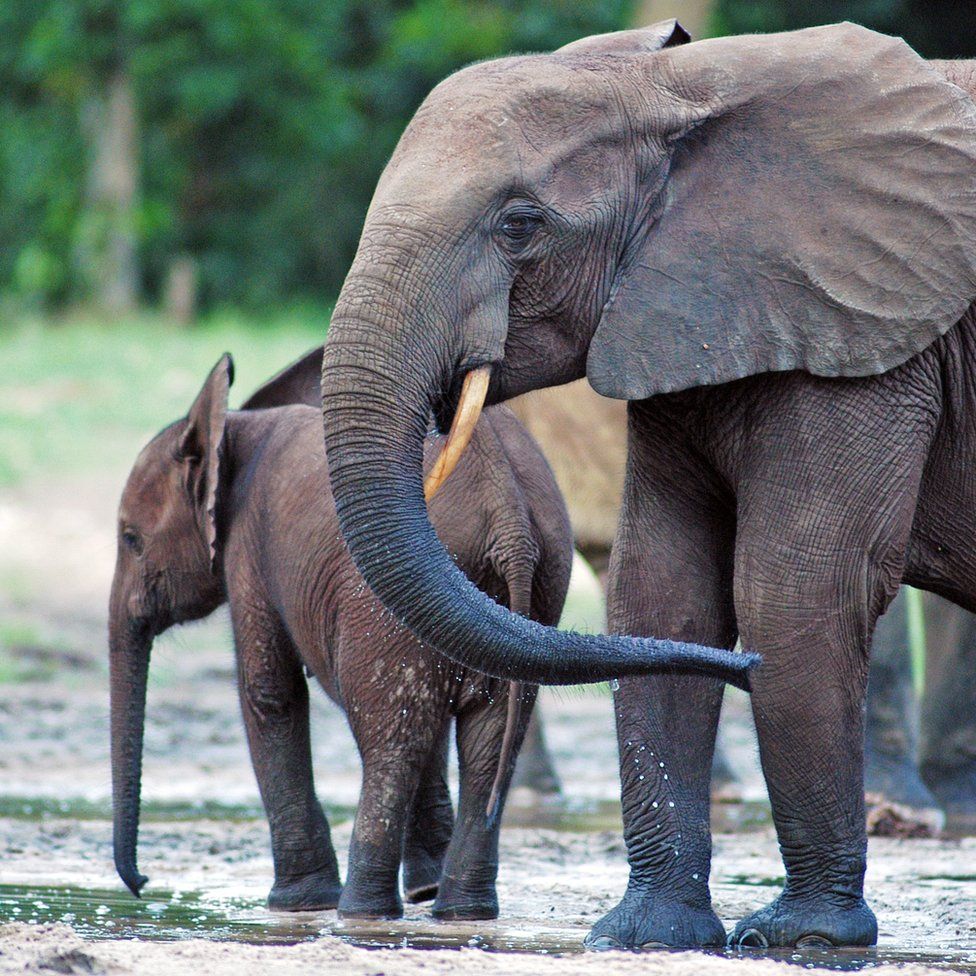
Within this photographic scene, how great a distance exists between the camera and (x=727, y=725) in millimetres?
11578

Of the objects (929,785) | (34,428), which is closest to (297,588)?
(929,785)

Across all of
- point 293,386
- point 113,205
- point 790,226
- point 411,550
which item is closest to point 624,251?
point 790,226

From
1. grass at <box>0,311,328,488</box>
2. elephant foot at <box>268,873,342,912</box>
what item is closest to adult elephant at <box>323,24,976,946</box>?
elephant foot at <box>268,873,342,912</box>

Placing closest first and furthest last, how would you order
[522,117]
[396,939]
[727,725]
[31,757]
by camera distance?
[522,117] < [396,939] < [31,757] < [727,725]

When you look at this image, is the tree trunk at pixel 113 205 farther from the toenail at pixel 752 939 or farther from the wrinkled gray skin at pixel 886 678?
the toenail at pixel 752 939

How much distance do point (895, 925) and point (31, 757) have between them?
16.8ft

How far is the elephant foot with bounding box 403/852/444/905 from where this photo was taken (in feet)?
21.8

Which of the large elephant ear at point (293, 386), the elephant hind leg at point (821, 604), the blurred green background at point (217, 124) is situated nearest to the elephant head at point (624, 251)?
the elephant hind leg at point (821, 604)

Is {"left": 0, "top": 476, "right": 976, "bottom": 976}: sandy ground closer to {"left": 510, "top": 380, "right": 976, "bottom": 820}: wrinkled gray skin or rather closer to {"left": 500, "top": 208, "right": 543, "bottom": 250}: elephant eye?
{"left": 510, "top": 380, "right": 976, "bottom": 820}: wrinkled gray skin

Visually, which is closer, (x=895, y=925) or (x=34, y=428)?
(x=895, y=925)

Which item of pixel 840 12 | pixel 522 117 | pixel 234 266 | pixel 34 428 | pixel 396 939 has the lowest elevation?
pixel 396 939

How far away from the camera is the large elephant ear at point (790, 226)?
Result: 5.10 meters

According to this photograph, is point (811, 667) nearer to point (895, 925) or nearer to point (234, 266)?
point (895, 925)

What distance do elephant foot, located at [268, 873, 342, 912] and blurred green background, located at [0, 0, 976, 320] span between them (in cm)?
2345
